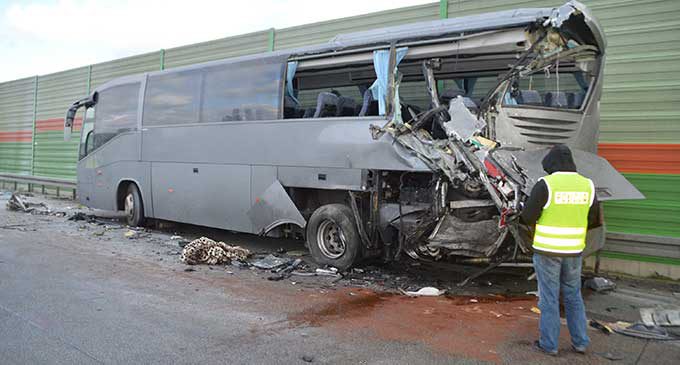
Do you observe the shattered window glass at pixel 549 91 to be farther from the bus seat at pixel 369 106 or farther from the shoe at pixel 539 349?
the shoe at pixel 539 349

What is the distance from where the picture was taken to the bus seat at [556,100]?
21.0 ft

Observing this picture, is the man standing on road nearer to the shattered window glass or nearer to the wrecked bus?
the wrecked bus

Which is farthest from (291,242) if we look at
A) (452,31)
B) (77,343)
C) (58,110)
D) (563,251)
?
(58,110)

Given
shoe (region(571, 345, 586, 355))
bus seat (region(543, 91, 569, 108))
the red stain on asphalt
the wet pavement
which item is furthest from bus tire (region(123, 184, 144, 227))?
shoe (region(571, 345, 586, 355))

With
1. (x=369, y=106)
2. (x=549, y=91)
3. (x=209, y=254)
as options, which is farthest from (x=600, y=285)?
(x=209, y=254)

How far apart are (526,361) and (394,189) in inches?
135

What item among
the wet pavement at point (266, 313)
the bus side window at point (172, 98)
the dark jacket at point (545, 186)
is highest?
the bus side window at point (172, 98)

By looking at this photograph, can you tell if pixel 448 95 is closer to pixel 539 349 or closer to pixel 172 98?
pixel 539 349

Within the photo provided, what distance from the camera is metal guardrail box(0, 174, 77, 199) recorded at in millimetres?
17453

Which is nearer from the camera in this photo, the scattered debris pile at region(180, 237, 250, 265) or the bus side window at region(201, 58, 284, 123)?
the scattered debris pile at region(180, 237, 250, 265)

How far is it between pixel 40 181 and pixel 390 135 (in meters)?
16.6

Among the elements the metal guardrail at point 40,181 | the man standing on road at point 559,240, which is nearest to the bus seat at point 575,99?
the man standing on road at point 559,240

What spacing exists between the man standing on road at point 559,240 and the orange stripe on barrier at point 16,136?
22574mm

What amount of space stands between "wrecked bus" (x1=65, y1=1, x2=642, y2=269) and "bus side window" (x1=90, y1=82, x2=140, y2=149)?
2.36 feet
